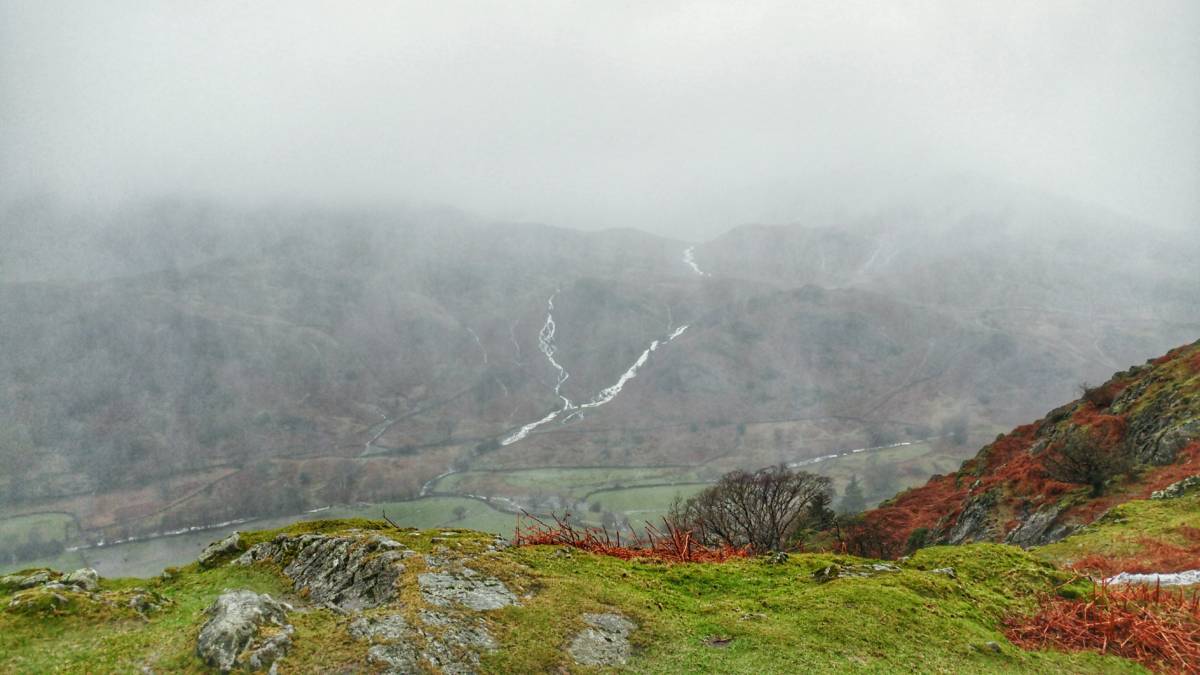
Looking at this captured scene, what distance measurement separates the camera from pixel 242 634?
25.5ft

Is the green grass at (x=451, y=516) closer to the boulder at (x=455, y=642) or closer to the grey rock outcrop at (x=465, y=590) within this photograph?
the grey rock outcrop at (x=465, y=590)

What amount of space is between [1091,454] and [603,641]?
102 feet

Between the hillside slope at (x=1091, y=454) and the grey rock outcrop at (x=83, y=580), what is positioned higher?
the grey rock outcrop at (x=83, y=580)

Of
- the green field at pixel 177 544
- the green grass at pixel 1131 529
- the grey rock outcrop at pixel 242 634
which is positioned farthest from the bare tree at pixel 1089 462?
the green field at pixel 177 544

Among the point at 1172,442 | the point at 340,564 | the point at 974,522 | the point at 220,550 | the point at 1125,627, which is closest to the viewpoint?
the point at 1125,627

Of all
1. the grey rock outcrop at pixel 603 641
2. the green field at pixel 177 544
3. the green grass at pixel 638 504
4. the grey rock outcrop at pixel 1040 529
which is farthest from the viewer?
A: the green grass at pixel 638 504

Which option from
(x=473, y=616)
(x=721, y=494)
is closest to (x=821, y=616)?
(x=473, y=616)

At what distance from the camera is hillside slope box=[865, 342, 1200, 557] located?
85.8ft

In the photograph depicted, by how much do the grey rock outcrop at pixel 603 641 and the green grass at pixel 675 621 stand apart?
160mm

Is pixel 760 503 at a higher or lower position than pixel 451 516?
higher

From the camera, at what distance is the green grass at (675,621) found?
8133mm

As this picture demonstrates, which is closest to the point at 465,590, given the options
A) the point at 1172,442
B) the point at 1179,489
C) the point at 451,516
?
the point at 1179,489

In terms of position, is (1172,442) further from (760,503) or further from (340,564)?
(340,564)

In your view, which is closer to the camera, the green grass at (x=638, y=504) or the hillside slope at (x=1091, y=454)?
the hillside slope at (x=1091, y=454)
